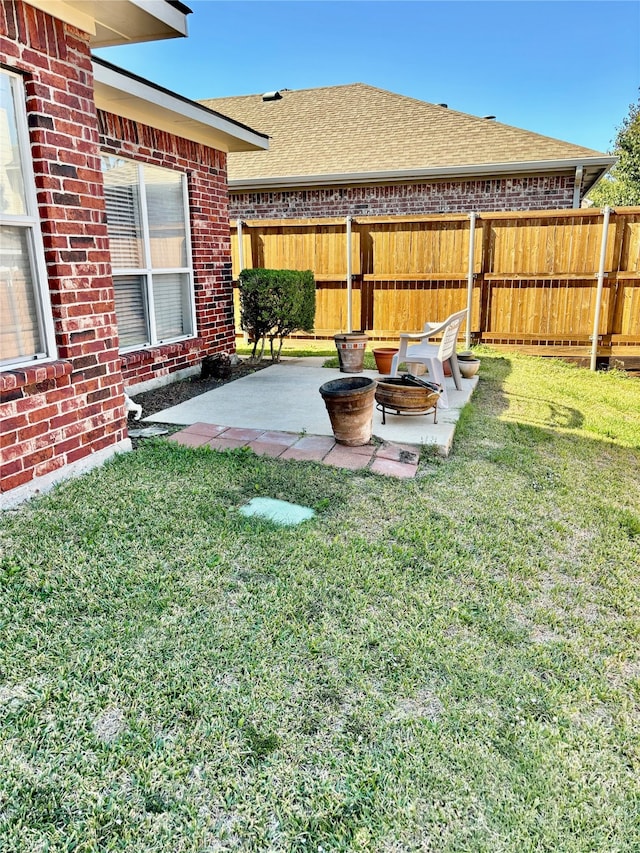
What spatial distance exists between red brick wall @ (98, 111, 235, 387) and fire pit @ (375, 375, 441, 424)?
2567 millimetres

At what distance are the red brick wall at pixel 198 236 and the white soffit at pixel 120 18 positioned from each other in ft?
4.94

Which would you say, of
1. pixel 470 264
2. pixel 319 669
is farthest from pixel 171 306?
pixel 319 669

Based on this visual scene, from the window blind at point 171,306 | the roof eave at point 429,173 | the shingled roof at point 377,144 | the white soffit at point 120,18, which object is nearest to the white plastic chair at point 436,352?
the window blind at point 171,306

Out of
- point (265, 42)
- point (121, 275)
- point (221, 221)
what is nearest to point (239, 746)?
point (121, 275)

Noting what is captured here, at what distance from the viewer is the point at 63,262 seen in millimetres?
3477

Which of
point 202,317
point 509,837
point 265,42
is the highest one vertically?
point 265,42

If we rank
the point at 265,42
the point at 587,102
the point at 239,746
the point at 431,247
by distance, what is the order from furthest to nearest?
the point at 587,102, the point at 265,42, the point at 431,247, the point at 239,746

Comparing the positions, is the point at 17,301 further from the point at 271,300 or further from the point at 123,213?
the point at 271,300

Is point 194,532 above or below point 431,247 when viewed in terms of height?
below

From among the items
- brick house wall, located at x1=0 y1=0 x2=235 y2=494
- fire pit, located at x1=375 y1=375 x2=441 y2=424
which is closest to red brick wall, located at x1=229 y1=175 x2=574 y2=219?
fire pit, located at x1=375 y1=375 x2=441 y2=424

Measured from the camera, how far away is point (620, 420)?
19.1 ft

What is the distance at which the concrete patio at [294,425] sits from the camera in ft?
14.0

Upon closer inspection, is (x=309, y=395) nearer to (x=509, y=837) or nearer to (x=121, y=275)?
(x=121, y=275)

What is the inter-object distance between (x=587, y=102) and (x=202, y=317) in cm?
3547
